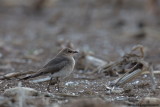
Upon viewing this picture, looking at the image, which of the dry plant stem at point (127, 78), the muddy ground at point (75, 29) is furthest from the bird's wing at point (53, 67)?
the muddy ground at point (75, 29)

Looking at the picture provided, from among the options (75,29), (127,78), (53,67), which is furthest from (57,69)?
(75,29)

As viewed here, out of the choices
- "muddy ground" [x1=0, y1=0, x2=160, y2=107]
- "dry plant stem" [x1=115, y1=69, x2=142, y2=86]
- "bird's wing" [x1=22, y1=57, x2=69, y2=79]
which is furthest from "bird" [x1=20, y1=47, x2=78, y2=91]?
"muddy ground" [x1=0, y1=0, x2=160, y2=107]

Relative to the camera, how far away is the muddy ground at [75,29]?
42.0ft

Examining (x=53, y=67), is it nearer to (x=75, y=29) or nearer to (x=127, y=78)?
(x=127, y=78)

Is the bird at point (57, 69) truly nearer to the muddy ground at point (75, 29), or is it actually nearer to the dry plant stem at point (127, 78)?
the dry plant stem at point (127, 78)

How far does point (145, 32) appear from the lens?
16484 millimetres

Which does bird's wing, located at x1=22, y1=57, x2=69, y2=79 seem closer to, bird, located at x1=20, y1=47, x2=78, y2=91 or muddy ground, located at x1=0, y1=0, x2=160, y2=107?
bird, located at x1=20, y1=47, x2=78, y2=91

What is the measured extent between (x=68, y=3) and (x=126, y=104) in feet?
47.7

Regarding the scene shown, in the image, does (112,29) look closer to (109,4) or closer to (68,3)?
(109,4)

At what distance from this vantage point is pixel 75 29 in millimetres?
18047

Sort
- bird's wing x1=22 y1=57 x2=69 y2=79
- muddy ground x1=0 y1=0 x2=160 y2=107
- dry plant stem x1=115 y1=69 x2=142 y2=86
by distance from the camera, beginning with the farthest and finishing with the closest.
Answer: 1. muddy ground x1=0 y1=0 x2=160 y2=107
2. bird's wing x1=22 y1=57 x2=69 y2=79
3. dry plant stem x1=115 y1=69 x2=142 y2=86

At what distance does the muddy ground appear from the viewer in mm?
12789

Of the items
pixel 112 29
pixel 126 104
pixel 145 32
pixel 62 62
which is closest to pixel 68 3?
pixel 112 29

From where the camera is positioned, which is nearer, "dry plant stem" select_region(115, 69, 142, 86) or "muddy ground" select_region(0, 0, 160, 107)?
"dry plant stem" select_region(115, 69, 142, 86)
